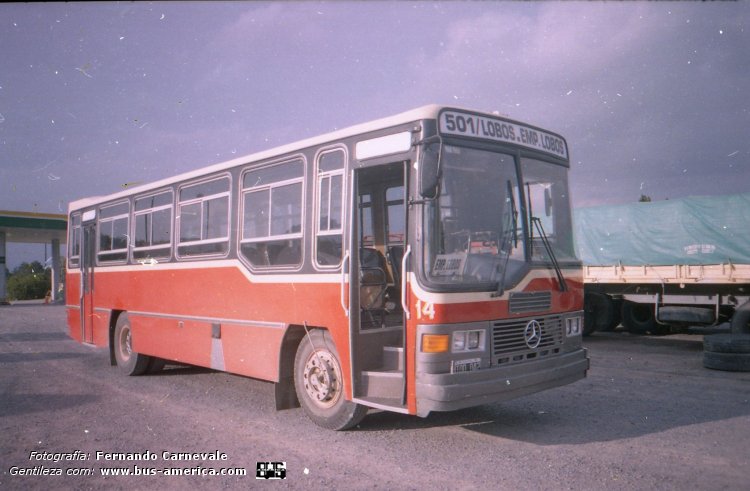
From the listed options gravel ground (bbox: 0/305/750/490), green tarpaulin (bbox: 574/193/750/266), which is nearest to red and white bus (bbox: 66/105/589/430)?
gravel ground (bbox: 0/305/750/490)

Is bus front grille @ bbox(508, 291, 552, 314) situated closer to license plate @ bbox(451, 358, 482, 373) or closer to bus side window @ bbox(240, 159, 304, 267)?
license plate @ bbox(451, 358, 482, 373)

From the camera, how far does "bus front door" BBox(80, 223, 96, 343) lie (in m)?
11.7

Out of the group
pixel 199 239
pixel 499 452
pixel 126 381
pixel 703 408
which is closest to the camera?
pixel 499 452

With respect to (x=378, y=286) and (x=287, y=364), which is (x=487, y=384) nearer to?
(x=378, y=286)

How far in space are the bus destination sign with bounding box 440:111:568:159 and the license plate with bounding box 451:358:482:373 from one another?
6.66 feet

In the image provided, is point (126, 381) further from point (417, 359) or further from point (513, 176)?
point (513, 176)

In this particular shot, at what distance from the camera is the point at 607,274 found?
1442 cm

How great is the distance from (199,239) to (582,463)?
564 cm

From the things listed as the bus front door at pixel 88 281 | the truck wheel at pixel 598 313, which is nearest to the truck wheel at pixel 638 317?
→ the truck wheel at pixel 598 313

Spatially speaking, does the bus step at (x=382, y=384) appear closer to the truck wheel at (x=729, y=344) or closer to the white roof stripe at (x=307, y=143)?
the white roof stripe at (x=307, y=143)

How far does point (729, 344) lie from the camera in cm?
966

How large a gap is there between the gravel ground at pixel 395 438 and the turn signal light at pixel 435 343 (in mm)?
954

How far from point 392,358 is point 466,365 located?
85cm

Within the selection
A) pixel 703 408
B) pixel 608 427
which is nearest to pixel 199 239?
pixel 608 427
